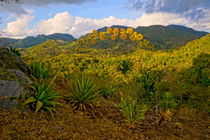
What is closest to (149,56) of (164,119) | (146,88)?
(146,88)

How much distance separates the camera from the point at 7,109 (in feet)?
14.5

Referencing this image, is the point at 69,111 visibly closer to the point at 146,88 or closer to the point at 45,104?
the point at 45,104

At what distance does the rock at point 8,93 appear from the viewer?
434 centimetres

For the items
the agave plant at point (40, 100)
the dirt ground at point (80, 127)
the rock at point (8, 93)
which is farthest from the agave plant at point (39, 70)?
the rock at point (8, 93)

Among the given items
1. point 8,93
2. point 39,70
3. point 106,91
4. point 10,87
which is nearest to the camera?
point 8,93

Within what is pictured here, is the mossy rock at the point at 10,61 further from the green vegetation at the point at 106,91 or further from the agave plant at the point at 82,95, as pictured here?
the green vegetation at the point at 106,91

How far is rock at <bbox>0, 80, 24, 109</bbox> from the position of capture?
4.34m

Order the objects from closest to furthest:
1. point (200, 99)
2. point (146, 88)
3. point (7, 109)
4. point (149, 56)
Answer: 1. point (7, 109)
2. point (200, 99)
3. point (146, 88)
4. point (149, 56)

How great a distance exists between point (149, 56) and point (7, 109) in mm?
69542

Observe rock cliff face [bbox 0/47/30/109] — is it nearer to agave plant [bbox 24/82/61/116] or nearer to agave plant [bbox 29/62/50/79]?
agave plant [bbox 24/82/61/116]

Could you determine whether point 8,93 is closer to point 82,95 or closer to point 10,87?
point 10,87

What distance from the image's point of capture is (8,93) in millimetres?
4395

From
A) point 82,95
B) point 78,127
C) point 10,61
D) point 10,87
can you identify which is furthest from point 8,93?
point 10,61

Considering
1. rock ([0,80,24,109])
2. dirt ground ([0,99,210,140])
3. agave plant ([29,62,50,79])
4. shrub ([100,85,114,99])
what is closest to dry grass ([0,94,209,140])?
dirt ground ([0,99,210,140])
